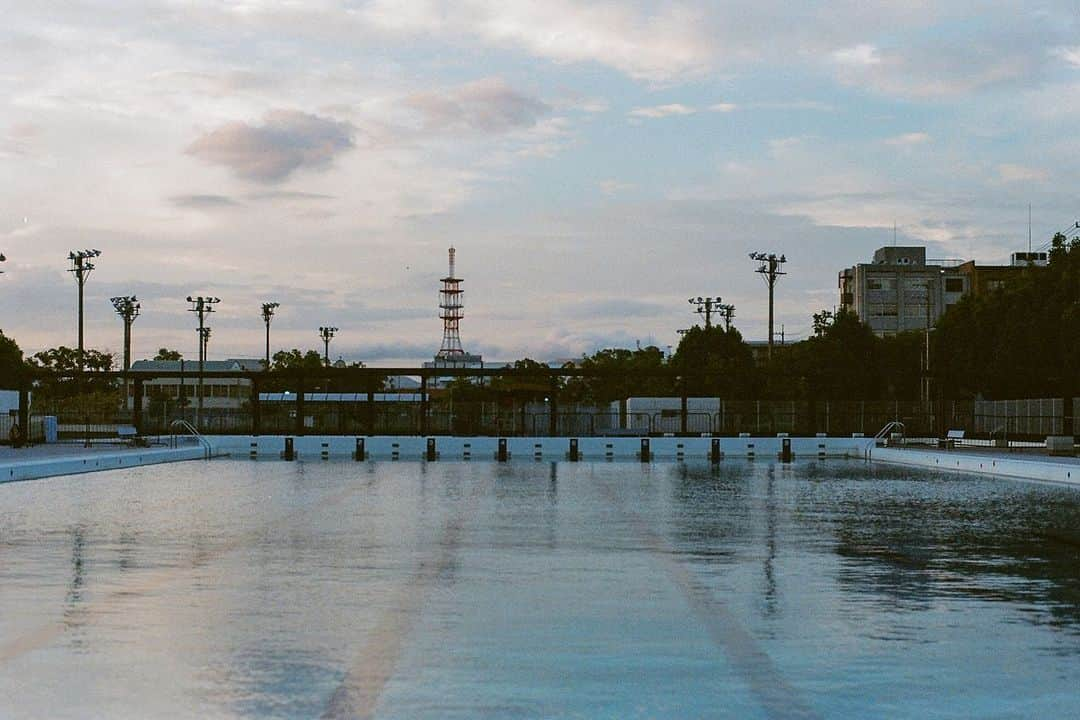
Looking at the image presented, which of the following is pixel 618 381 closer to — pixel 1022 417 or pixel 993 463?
pixel 1022 417

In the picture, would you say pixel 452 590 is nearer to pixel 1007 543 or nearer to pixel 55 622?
pixel 55 622

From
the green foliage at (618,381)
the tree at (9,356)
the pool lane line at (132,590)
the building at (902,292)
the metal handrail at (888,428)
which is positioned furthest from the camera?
the building at (902,292)

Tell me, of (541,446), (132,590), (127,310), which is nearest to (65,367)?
(127,310)

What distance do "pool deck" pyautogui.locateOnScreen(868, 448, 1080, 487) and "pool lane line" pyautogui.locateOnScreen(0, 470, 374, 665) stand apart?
75.5 ft

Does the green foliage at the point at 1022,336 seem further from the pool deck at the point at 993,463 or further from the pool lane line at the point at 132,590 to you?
the pool lane line at the point at 132,590

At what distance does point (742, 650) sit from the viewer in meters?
9.96

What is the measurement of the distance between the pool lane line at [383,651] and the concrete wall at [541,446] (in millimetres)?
46554

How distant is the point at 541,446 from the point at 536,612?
51.9m

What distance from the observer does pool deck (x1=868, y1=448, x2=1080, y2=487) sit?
37.9m

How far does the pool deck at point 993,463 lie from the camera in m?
37.9

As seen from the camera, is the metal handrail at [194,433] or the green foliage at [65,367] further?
the green foliage at [65,367]

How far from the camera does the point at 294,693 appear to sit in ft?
27.1

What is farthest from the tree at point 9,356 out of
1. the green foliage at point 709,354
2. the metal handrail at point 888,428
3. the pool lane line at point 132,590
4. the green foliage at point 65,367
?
the pool lane line at point 132,590

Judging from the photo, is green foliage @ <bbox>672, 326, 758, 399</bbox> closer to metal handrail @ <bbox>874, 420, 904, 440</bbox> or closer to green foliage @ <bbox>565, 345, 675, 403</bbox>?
green foliage @ <bbox>565, 345, 675, 403</bbox>
